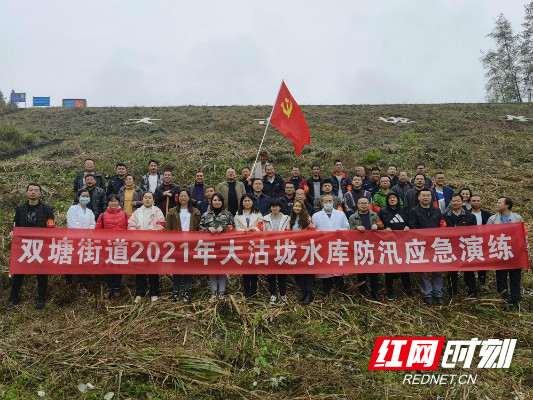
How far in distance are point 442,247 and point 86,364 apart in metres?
5.00

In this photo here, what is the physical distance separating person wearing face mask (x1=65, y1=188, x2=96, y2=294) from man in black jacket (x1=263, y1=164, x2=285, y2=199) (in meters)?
3.08

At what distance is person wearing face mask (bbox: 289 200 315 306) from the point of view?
5137 millimetres

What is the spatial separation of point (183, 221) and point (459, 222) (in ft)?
14.2

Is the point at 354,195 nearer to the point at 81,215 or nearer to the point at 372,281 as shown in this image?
the point at 372,281

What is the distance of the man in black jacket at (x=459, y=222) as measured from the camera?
5.29m

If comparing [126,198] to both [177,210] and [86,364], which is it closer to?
[177,210]

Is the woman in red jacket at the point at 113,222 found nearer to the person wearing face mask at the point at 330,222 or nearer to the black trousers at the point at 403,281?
the person wearing face mask at the point at 330,222

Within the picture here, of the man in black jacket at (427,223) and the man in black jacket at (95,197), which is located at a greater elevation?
the man in black jacket at (95,197)

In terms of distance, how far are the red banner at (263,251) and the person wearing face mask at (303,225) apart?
0.14m

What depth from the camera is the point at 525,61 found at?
2784cm

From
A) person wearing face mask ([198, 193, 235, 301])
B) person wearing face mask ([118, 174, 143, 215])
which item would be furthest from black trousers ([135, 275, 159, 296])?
person wearing face mask ([118, 174, 143, 215])

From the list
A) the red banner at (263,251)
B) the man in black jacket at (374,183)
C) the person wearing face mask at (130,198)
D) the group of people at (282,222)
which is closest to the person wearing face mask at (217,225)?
the group of people at (282,222)

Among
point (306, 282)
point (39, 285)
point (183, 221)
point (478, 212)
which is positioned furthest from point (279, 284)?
point (39, 285)

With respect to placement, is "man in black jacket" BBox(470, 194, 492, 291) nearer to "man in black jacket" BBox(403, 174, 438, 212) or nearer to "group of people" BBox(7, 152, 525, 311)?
"group of people" BBox(7, 152, 525, 311)
